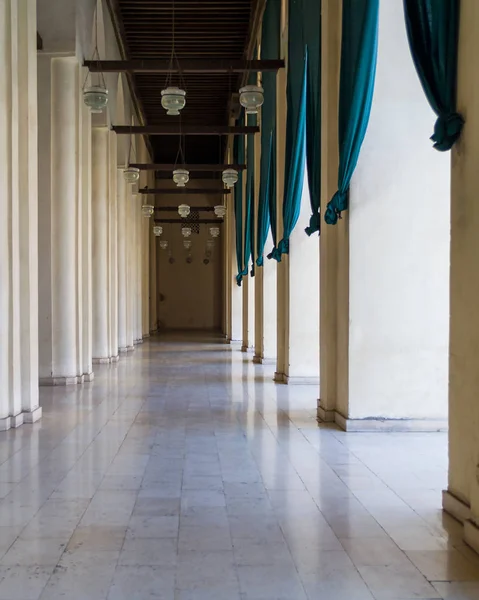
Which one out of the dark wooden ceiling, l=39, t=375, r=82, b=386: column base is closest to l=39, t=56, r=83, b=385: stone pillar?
l=39, t=375, r=82, b=386: column base

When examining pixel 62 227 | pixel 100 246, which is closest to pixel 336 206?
pixel 62 227

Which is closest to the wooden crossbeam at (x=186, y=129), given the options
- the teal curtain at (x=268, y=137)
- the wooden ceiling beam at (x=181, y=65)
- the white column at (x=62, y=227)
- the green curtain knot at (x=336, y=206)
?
the teal curtain at (x=268, y=137)

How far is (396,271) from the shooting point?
6.95m

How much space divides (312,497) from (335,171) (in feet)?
13.5

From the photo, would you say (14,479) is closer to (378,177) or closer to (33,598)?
(33,598)

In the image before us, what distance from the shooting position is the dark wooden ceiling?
15.6 metres

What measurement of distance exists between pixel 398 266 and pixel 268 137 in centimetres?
697

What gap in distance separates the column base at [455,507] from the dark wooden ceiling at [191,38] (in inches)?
406

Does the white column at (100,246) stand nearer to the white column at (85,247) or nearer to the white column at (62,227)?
the white column at (85,247)

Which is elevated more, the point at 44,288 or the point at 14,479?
the point at 44,288

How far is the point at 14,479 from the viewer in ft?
16.7

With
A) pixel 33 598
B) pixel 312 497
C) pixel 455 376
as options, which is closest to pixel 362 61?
pixel 455 376

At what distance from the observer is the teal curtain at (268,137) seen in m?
12.6

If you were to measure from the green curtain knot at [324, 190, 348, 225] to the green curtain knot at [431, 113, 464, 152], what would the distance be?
2.71m
